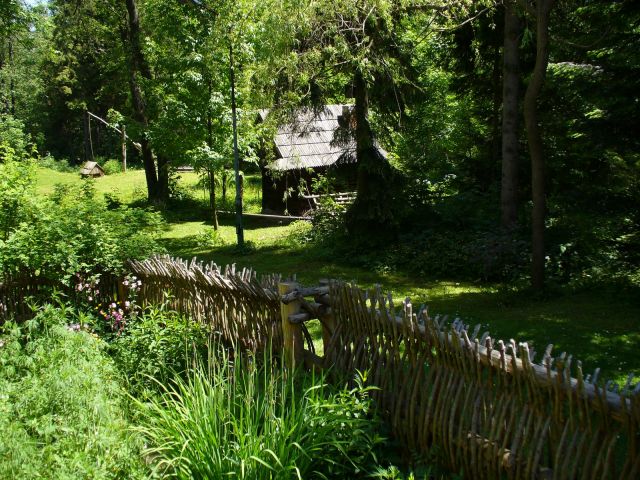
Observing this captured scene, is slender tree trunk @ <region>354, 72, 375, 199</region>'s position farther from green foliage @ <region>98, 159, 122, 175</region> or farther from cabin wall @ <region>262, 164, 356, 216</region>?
green foliage @ <region>98, 159, 122, 175</region>

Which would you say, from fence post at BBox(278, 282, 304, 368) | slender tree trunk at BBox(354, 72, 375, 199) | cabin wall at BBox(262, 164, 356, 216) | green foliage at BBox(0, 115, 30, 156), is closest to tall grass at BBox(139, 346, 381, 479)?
fence post at BBox(278, 282, 304, 368)

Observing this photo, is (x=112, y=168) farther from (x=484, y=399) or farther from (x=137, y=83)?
(x=484, y=399)

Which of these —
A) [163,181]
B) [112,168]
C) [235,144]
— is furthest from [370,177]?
[112,168]

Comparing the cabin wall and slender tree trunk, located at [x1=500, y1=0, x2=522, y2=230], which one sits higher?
slender tree trunk, located at [x1=500, y1=0, x2=522, y2=230]

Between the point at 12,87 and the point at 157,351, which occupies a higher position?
the point at 12,87

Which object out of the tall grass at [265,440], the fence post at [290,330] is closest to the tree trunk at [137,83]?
the fence post at [290,330]

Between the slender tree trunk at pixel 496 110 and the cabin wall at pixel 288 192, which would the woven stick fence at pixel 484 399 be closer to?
the slender tree trunk at pixel 496 110

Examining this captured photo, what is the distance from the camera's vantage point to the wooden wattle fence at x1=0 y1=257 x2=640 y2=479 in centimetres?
336

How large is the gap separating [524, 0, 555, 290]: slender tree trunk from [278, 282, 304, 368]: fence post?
17.3 feet

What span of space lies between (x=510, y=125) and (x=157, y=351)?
9357mm

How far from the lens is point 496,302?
10.1 meters

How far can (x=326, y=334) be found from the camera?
5.51 meters

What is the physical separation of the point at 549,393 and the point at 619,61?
24.2 ft

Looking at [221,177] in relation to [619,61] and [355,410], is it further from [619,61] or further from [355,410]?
[355,410]
